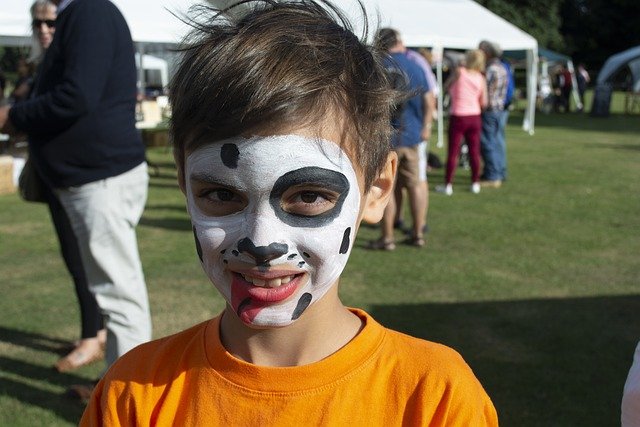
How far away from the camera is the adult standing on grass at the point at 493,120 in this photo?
428 inches

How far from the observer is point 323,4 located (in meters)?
1.70

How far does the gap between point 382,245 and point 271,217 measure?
5789 millimetres

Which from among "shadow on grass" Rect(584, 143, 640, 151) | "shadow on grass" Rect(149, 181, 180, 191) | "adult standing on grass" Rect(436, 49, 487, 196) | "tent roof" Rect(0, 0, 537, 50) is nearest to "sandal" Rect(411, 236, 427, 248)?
"adult standing on grass" Rect(436, 49, 487, 196)

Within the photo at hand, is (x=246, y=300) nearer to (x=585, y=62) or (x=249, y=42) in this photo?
(x=249, y=42)

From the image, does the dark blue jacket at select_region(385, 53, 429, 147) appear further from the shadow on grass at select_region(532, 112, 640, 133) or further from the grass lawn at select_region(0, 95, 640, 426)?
the shadow on grass at select_region(532, 112, 640, 133)

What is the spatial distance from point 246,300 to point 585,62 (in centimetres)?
5806

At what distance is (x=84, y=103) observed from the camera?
3523 millimetres

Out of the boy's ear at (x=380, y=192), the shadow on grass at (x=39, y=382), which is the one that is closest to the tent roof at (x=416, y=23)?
the shadow on grass at (x=39, y=382)

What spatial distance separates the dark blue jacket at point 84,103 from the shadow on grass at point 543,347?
2.17 metres

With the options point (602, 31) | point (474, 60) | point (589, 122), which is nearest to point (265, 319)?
point (474, 60)

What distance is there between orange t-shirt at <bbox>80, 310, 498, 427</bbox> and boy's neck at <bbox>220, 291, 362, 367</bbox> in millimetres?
33

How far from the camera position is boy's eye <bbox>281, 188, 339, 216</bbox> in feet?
5.03

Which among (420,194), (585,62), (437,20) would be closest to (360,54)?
(420,194)

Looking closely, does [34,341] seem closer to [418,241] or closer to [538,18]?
[418,241]
